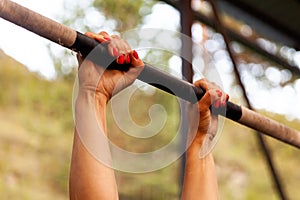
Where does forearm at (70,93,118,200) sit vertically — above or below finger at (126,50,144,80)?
below

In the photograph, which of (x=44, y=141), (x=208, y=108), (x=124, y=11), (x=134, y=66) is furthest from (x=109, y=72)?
(x=124, y=11)

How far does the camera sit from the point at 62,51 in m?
2.26

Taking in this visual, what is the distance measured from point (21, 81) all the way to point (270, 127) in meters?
1.26

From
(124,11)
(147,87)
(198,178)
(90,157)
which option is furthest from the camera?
(124,11)

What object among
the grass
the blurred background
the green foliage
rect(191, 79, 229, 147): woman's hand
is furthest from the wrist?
the green foliage

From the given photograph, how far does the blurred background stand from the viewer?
6.94 feet

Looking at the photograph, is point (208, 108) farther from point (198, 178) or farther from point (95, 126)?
point (95, 126)

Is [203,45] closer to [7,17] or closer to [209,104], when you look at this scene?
[209,104]

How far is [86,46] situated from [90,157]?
190mm

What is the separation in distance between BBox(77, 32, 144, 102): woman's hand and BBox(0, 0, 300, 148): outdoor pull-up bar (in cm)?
2

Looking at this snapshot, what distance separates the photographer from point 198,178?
114 centimetres

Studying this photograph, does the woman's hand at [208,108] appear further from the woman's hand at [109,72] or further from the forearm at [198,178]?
the woman's hand at [109,72]

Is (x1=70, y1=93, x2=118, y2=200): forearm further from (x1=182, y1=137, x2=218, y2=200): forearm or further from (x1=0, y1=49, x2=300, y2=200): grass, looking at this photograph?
(x1=0, y1=49, x2=300, y2=200): grass

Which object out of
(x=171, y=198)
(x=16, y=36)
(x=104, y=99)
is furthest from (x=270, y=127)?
(x=171, y=198)
